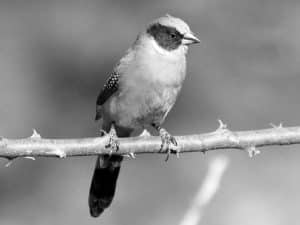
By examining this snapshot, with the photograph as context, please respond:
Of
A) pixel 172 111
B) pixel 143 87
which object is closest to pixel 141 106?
pixel 143 87

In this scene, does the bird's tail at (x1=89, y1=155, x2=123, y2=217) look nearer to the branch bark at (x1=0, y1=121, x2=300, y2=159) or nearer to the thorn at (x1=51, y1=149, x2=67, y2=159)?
the branch bark at (x1=0, y1=121, x2=300, y2=159)

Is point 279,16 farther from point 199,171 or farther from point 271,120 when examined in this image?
point 199,171

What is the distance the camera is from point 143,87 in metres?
6.24

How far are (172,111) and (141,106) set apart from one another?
4.72 metres

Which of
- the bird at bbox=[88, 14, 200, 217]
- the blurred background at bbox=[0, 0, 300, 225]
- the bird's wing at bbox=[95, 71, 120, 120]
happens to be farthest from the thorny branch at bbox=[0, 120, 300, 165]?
the blurred background at bbox=[0, 0, 300, 225]

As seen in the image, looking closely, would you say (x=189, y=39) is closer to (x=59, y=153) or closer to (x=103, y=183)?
(x=103, y=183)

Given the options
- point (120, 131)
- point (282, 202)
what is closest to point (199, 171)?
point (282, 202)

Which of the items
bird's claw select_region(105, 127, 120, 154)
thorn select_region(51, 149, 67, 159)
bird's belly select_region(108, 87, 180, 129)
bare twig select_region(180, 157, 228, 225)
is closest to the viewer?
bare twig select_region(180, 157, 228, 225)

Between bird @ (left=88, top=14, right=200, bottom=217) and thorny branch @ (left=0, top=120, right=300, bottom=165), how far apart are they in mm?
1325

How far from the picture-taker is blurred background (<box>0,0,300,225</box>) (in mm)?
9922

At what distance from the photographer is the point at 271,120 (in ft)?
36.9

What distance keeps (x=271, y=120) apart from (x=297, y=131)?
6.63 metres

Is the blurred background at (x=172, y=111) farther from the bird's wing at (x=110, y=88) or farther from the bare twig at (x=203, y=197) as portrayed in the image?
the bare twig at (x=203, y=197)

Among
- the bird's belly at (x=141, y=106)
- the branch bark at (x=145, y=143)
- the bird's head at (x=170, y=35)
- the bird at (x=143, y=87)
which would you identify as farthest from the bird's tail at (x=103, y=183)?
the branch bark at (x=145, y=143)
